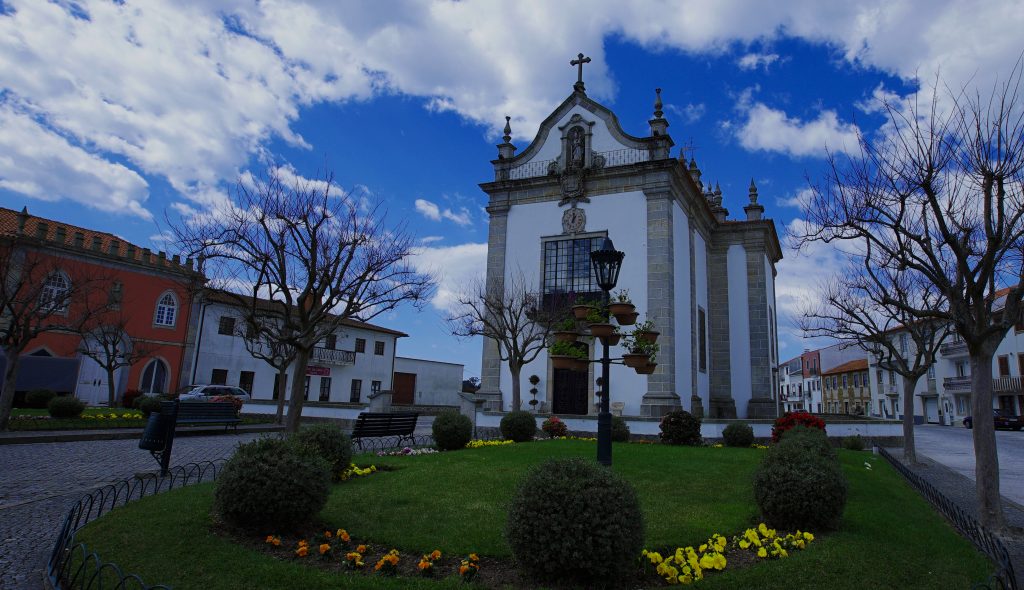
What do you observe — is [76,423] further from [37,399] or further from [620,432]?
[620,432]

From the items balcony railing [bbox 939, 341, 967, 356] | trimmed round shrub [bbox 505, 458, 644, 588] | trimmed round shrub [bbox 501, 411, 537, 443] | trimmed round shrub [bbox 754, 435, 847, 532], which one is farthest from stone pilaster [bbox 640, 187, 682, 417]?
balcony railing [bbox 939, 341, 967, 356]

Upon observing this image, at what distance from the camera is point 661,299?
68.2 ft

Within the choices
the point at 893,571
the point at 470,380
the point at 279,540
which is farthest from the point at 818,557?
the point at 470,380

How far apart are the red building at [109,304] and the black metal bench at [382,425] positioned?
18.2 metres

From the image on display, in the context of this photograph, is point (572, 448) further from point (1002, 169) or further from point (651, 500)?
point (1002, 169)

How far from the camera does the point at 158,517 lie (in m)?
6.24

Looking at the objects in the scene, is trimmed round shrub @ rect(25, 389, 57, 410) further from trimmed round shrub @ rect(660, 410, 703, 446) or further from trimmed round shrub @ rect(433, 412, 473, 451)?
trimmed round shrub @ rect(660, 410, 703, 446)

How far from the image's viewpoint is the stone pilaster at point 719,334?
82.2 ft

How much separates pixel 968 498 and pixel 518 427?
9.75 metres

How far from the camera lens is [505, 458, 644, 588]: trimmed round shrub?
4504 mm

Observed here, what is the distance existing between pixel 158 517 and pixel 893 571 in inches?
290

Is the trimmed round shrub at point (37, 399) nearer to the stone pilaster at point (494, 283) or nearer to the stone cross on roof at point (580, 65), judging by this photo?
the stone pilaster at point (494, 283)

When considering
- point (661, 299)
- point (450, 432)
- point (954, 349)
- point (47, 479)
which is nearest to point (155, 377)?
point (47, 479)

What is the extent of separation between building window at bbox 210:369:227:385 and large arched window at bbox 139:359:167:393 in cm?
273
